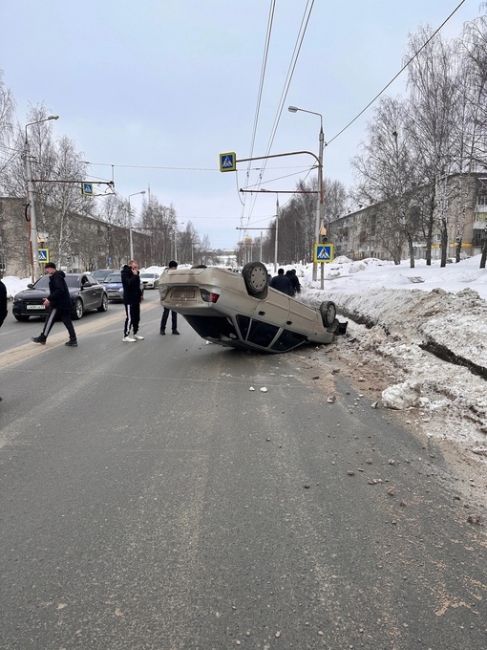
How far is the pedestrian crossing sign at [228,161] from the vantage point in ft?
56.3

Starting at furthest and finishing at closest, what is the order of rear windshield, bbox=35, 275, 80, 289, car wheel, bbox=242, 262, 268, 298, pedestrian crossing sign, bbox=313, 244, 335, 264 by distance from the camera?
pedestrian crossing sign, bbox=313, 244, 335, 264, rear windshield, bbox=35, 275, 80, 289, car wheel, bbox=242, 262, 268, 298

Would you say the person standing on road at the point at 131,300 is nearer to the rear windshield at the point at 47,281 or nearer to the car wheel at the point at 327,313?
the car wheel at the point at 327,313

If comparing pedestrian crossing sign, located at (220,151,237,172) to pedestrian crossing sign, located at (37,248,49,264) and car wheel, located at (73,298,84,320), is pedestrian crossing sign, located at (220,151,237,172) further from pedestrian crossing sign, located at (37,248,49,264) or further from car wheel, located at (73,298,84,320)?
pedestrian crossing sign, located at (37,248,49,264)

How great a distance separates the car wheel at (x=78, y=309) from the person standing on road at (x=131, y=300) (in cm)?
512

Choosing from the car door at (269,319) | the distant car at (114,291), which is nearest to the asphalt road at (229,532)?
the car door at (269,319)

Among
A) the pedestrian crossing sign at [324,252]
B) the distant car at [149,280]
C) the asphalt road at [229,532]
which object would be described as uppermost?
the pedestrian crossing sign at [324,252]

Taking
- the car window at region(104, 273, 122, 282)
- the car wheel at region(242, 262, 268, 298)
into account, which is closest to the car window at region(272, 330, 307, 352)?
the car wheel at region(242, 262, 268, 298)

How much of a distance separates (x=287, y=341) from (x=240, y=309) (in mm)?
1783

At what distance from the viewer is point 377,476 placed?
3482 mm

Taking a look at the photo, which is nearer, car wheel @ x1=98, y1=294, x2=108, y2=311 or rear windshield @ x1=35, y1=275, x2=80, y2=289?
rear windshield @ x1=35, y1=275, x2=80, y2=289

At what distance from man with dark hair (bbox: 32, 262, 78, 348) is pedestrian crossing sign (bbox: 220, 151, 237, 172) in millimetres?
10062

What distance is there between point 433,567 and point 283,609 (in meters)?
0.95

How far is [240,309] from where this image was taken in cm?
752

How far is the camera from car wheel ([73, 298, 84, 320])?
48.1 feet
